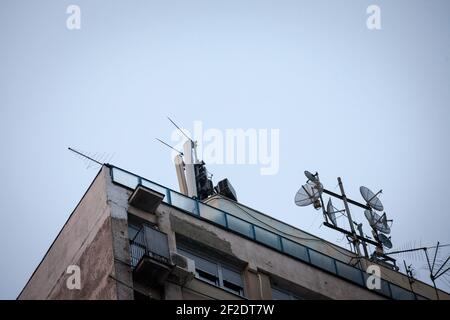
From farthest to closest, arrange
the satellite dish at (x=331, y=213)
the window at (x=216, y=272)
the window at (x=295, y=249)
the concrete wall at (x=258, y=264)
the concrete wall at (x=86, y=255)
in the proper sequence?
the satellite dish at (x=331, y=213) < the window at (x=295, y=249) < the concrete wall at (x=258, y=264) < the window at (x=216, y=272) < the concrete wall at (x=86, y=255)

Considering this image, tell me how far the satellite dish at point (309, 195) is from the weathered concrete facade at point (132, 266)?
7670 mm

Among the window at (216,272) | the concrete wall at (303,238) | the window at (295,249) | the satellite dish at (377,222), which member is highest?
the satellite dish at (377,222)

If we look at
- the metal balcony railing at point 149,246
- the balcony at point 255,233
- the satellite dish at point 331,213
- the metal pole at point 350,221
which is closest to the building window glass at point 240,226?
the balcony at point 255,233

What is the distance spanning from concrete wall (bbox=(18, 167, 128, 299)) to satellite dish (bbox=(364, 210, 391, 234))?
16943 millimetres

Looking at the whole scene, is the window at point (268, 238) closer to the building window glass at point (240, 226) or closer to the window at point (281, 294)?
the building window glass at point (240, 226)

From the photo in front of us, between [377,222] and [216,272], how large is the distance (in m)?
14.6

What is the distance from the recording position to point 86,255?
25984 mm

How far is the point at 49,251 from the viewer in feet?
94.9

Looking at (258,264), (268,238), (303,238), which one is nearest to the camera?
(258,264)

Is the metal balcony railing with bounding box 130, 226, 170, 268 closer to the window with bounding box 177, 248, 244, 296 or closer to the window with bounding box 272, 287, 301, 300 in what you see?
the window with bounding box 177, 248, 244, 296

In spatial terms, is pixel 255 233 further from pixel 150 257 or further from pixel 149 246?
pixel 150 257

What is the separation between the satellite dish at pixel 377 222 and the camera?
132ft

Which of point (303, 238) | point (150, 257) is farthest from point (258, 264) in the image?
point (303, 238)

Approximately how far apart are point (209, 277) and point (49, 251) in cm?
571
